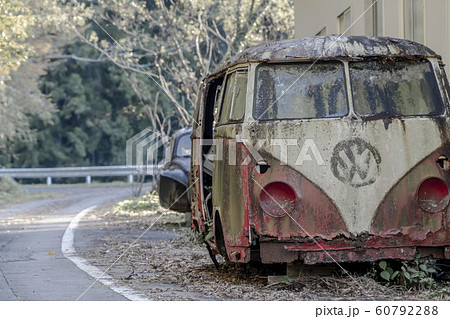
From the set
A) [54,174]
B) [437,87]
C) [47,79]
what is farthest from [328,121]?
[47,79]

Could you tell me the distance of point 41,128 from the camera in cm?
5069

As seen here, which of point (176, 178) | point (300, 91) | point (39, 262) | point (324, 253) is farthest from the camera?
point (176, 178)

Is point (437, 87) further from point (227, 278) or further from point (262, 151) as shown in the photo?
point (227, 278)

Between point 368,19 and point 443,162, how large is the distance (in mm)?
7895

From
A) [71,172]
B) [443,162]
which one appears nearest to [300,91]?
[443,162]

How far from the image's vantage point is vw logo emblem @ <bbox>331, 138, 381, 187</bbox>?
8.62 m

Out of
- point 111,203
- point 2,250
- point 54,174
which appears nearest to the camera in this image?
point 2,250

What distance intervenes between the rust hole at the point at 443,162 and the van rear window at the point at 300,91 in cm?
99

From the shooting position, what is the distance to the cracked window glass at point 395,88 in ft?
29.3

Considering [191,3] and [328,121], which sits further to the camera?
[191,3]

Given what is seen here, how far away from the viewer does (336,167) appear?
8633 millimetres

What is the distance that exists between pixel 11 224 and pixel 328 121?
1291 cm

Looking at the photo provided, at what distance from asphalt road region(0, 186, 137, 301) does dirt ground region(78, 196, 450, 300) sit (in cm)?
46

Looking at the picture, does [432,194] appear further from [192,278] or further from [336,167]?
[192,278]
